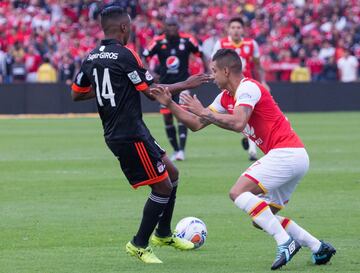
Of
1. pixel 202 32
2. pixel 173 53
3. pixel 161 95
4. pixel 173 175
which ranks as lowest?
pixel 202 32

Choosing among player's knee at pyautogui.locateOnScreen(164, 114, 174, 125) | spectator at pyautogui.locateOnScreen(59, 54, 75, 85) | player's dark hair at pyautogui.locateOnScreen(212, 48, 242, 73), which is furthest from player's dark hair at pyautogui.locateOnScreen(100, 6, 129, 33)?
spectator at pyautogui.locateOnScreen(59, 54, 75, 85)

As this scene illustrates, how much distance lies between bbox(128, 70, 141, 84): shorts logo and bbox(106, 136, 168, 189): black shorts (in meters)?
0.53

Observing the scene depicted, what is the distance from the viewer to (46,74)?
34.2m

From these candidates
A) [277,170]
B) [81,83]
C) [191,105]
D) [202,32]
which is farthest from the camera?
[202,32]

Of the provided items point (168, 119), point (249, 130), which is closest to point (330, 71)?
point (168, 119)

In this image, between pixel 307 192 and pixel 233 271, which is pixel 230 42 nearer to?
pixel 307 192

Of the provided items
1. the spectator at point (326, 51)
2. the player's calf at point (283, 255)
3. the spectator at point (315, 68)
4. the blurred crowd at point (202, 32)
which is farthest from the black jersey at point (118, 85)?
the spectator at point (326, 51)

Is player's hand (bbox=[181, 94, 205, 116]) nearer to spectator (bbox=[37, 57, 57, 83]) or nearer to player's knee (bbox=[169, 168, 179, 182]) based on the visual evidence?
player's knee (bbox=[169, 168, 179, 182])

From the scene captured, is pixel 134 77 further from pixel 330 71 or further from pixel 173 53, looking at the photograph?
pixel 330 71

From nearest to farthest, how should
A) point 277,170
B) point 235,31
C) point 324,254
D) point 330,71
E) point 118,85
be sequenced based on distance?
point 277,170
point 324,254
point 118,85
point 235,31
point 330,71

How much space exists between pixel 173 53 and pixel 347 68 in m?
18.2

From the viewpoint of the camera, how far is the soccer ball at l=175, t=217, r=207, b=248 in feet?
32.0

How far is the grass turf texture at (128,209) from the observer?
357 inches

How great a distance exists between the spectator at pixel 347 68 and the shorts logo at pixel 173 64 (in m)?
18.1
